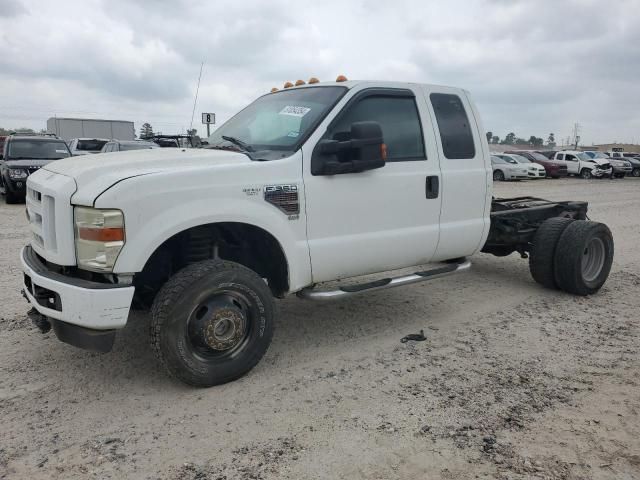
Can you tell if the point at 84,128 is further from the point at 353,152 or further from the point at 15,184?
the point at 353,152

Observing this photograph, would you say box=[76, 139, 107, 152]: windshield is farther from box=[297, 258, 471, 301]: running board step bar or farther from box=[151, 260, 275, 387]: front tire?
box=[151, 260, 275, 387]: front tire

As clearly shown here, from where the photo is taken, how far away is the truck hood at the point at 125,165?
3.17m

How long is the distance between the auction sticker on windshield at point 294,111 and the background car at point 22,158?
11032mm

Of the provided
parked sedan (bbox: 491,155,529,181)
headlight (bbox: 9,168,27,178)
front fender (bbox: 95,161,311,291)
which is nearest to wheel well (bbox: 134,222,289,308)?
front fender (bbox: 95,161,311,291)

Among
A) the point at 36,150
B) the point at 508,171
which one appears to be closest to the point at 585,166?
the point at 508,171

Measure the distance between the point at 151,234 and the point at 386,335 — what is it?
2.32 m

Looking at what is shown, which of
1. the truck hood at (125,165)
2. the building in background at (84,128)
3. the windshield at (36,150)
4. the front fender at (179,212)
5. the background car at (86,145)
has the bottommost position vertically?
the front fender at (179,212)

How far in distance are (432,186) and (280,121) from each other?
1404 millimetres

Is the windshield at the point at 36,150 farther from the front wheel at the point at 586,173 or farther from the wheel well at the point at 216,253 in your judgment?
the front wheel at the point at 586,173

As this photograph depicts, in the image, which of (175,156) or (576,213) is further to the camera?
(576,213)

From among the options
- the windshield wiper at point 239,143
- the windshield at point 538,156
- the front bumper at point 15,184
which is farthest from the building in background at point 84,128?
the windshield wiper at point 239,143

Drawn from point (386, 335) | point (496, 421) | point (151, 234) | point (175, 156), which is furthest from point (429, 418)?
point (175, 156)

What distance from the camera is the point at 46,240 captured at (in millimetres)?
3346

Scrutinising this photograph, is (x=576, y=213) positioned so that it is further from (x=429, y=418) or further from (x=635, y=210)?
(x=635, y=210)
